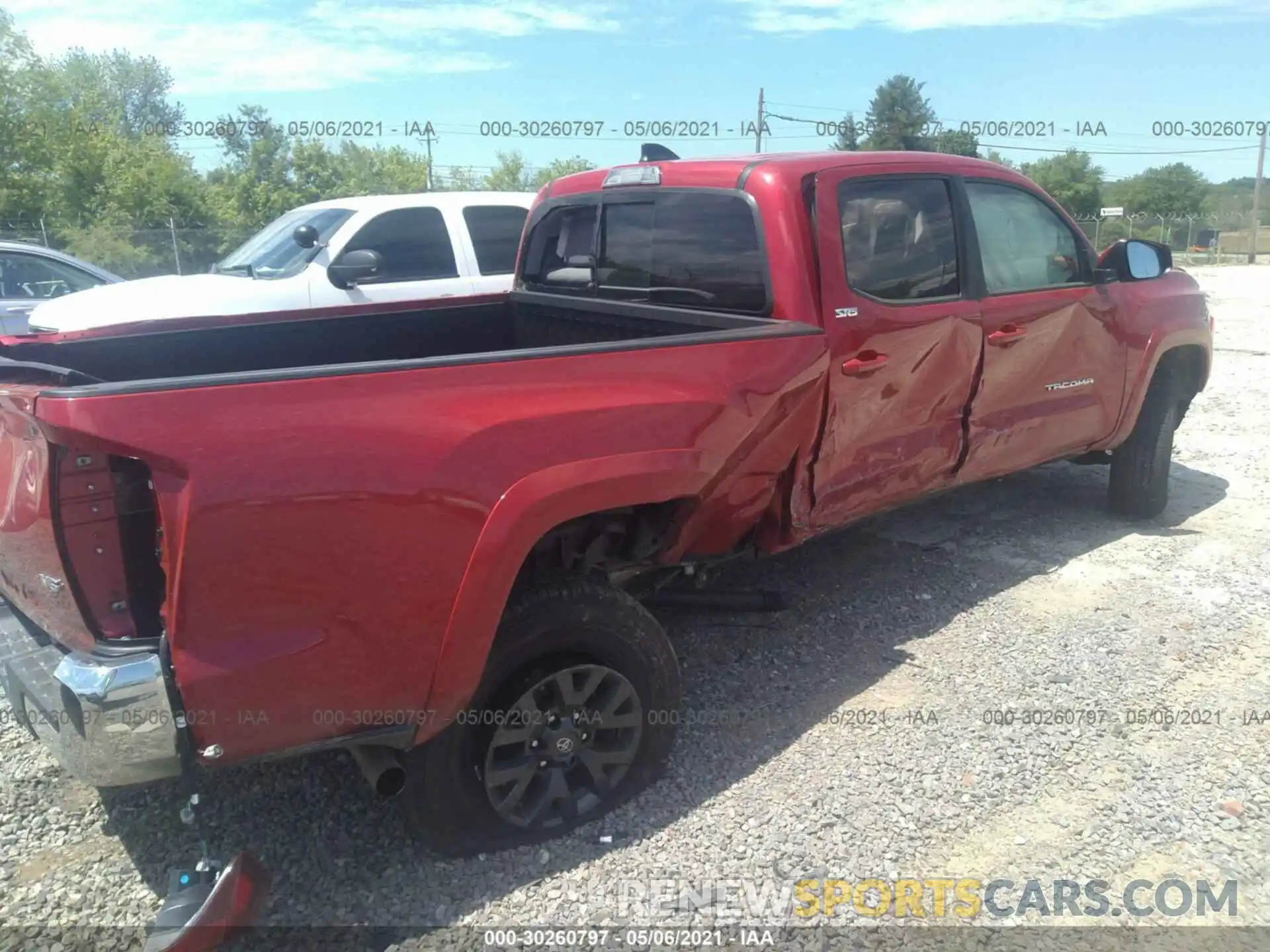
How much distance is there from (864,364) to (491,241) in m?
4.85

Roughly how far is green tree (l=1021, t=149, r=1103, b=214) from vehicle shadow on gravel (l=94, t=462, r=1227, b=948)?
5437cm

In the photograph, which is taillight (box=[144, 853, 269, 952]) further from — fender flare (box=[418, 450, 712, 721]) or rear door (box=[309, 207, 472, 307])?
rear door (box=[309, 207, 472, 307])

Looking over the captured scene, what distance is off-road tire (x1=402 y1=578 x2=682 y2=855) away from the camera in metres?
2.78

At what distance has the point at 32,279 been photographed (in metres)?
9.20

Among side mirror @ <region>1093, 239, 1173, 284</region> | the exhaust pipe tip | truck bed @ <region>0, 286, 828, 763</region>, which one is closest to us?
truck bed @ <region>0, 286, 828, 763</region>

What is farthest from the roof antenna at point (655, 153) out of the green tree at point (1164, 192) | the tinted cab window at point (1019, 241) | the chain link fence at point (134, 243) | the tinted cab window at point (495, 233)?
the green tree at point (1164, 192)

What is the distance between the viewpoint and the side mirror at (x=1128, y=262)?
5047 millimetres

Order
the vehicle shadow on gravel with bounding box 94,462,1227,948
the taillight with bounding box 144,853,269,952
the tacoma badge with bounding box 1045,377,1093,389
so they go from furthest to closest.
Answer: the tacoma badge with bounding box 1045,377,1093,389 < the vehicle shadow on gravel with bounding box 94,462,1227,948 < the taillight with bounding box 144,853,269,952

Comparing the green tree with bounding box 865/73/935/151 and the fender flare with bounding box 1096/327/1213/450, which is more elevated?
the green tree with bounding box 865/73/935/151

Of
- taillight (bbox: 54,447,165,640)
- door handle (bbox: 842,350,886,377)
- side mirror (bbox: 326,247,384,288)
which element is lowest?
taillight (bbox: 54,447,165,640)

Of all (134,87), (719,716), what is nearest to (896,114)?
(134,87)

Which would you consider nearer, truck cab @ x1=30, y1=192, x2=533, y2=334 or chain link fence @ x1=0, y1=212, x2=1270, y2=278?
truck cab @ x1=30, y1=192, x2=533, y2=334

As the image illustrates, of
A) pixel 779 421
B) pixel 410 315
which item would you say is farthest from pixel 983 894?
pixel 410 315

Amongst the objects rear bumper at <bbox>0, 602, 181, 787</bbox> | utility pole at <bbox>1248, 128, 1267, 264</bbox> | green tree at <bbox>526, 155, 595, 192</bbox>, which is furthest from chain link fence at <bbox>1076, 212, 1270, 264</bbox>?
rear bumper at <bbox>0, 602, 181, 787</bbox>
